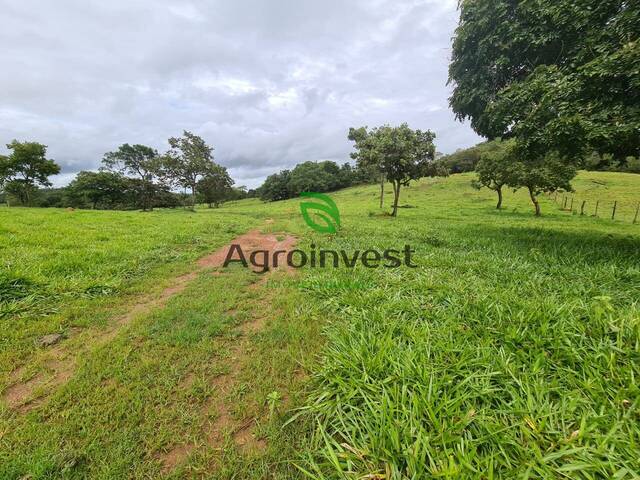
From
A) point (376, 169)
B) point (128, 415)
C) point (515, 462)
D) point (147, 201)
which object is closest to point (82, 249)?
point (128, 415)

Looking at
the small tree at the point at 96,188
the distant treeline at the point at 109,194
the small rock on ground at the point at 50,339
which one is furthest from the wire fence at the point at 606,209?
the small tree at the point at 96,188

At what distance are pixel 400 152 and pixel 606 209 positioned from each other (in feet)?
63.5

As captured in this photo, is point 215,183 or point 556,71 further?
point 215,183

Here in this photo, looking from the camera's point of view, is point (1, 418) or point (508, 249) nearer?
point (1, 418)

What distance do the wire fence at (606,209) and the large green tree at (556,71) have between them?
16.3m

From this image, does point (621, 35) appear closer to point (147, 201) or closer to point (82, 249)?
point (82, 249)

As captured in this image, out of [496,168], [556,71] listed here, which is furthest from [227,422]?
[496,168]

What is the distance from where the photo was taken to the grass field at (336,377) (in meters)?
1.91

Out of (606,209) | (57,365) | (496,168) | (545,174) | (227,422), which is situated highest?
(496,168)

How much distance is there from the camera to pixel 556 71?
258 inches

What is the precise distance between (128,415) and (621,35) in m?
10.9

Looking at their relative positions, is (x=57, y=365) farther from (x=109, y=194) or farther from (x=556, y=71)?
(x=109, y=194)

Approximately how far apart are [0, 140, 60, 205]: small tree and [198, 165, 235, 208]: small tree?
789 inches

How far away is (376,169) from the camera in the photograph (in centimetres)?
1780
